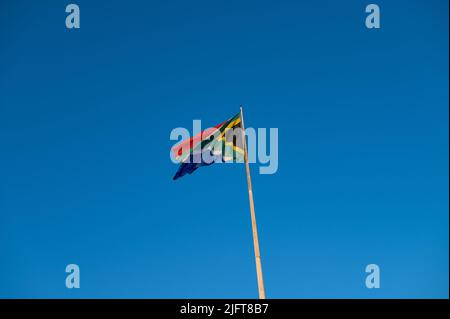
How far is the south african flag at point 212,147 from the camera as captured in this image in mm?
18984

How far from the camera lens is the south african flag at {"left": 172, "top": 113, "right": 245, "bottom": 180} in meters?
19.0

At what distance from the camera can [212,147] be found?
19.4 metres
